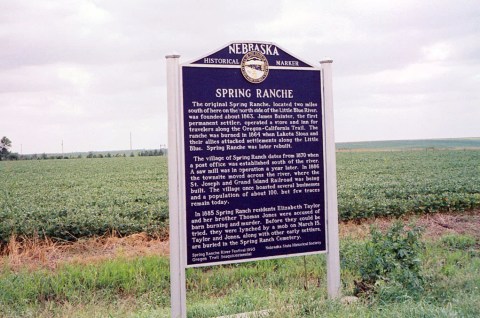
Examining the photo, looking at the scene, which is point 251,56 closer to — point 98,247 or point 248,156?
point 248,156

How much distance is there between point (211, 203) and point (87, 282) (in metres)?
3.51

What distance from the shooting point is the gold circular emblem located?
22.0ft

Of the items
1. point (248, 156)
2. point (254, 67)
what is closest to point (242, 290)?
point (248, 156)

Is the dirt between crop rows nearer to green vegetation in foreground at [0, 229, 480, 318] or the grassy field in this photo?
the grassy field

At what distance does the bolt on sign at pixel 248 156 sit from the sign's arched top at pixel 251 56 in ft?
0.04

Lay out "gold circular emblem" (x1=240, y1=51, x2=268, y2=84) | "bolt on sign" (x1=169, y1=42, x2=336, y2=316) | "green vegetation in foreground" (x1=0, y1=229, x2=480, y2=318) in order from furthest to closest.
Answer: "gold circular emblem" (x1=240, y1=51, x2=268, y2=84) → "bolt on sign" (x1=169, y1=42, x2=336, y2=316) → "green vegetation in foreground" (x1=0, y1=229, x2=480, y2=318)

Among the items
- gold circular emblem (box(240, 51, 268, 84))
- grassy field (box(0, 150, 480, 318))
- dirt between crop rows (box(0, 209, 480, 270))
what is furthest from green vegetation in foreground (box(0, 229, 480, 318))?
gold circular emblem (box(240, 51, 268, 84))

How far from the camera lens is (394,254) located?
713 centimetres

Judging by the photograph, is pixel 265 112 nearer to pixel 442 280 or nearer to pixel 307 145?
pixel 307 145

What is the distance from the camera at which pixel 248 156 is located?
264 inches

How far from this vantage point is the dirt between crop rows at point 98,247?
35.2 ft

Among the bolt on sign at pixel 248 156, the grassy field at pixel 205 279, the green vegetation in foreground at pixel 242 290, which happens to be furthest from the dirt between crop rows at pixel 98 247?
the bolt on sign at pixel 248 156

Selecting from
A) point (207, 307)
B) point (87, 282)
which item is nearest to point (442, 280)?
point (207, 307)

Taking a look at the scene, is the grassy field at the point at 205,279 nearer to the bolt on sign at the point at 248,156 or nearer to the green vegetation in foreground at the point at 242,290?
the green vegetation in foreground at the point at 242,290
